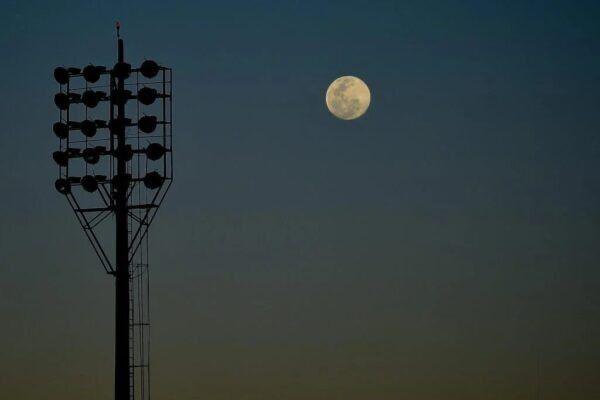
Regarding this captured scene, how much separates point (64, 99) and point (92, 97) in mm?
1137

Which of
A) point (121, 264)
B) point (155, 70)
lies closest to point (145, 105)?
point (155, 70)

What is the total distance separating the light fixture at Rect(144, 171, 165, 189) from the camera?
53406 mm

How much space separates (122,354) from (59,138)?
8369 millimetres

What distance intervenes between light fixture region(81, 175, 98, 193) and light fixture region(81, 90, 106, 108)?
2.76 m

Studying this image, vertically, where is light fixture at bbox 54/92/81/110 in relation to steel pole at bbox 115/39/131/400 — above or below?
above

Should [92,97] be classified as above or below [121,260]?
above

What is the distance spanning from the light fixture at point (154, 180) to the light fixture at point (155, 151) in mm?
668

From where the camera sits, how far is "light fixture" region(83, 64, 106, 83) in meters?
54.7

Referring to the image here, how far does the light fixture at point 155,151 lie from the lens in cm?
5391

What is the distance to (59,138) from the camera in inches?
2168

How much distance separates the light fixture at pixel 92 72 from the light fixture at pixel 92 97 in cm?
50

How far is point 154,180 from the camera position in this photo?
53.4 m

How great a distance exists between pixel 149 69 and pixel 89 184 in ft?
15.7

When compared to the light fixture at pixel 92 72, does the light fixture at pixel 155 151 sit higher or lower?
lower
